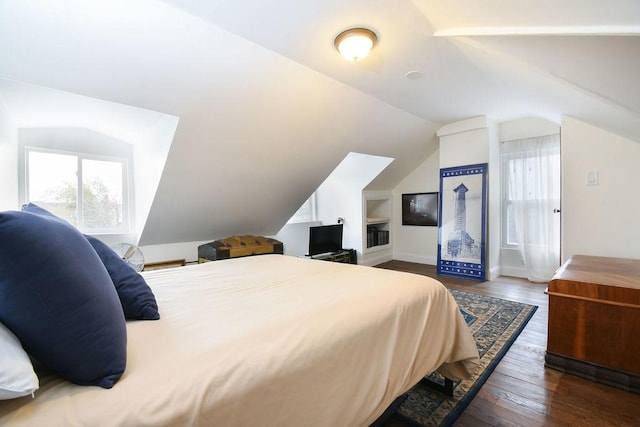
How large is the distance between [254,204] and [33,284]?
3.56 m

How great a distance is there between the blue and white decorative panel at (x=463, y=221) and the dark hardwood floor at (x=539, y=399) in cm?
208

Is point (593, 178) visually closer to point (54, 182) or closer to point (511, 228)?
point (511, 228)

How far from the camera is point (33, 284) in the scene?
0.70 m

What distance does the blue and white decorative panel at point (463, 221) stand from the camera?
4.23m

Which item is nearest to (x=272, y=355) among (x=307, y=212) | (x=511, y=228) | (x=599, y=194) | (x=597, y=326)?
(x=597, y=326)

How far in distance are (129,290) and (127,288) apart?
1 centimetres

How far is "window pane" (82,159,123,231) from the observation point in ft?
11.2

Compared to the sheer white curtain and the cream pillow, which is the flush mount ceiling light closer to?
the cream pillow

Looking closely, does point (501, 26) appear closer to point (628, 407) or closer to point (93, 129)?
point (628, 407)

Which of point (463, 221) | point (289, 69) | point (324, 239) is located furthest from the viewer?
point (324, 239)

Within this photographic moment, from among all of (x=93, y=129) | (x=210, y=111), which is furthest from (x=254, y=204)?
(x=93, y=129)

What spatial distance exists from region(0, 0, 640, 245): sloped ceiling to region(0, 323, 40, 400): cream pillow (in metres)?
1.84

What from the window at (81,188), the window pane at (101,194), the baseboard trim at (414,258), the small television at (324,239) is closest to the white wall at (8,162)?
the window at (81,188)

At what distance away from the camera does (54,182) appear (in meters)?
3.18
